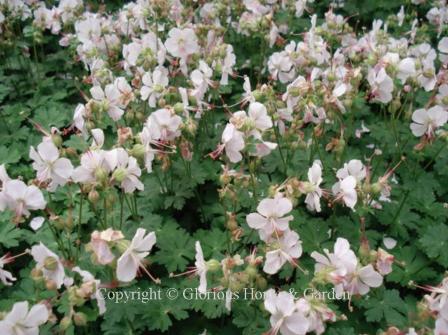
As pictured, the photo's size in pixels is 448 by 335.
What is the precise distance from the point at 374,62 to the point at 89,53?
186cm

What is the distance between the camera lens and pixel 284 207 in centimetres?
206

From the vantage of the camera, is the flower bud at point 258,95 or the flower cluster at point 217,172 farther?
the flower bud at point 258,95

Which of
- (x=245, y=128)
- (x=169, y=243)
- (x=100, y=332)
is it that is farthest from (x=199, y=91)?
(x=100, y=332)

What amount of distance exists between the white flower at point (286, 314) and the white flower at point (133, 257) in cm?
49

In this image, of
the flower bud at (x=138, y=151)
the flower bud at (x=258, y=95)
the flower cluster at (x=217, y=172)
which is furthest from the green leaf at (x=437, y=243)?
the flower bud at (x=138, y=151)

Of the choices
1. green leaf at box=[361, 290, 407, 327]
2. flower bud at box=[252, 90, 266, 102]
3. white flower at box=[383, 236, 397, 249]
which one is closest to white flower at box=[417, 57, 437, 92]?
white flower at box=[383, 236, 397, 249]

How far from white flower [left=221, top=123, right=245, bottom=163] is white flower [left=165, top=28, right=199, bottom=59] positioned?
1.09 metres

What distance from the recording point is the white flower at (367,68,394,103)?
9.42 ft

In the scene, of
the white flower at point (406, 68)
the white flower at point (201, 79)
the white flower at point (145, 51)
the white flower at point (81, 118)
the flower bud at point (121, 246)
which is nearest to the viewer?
the flower bud at point (121, 246)

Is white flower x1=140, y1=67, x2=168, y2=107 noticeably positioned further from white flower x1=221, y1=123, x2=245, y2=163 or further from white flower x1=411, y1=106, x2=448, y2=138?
white flower x1=411, y1=106, x2=448, y2=138

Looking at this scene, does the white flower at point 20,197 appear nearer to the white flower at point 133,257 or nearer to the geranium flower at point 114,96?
the white flower at point 133,257

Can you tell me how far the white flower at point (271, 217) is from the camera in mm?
2055

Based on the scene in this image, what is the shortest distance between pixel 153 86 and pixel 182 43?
0.52 m

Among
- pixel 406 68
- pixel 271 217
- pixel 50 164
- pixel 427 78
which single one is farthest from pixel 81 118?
pixel 427 78
